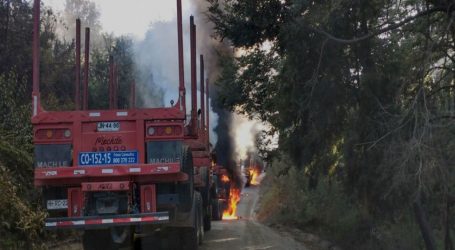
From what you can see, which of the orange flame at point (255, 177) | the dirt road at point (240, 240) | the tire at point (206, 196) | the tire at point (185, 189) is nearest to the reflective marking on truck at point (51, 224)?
the tire at point (185, 189)

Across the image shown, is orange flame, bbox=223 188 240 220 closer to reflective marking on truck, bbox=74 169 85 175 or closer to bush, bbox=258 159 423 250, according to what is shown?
bush, bbox=258 159 423 250

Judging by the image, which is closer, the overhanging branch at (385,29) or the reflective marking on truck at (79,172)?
the reflective marking on truck at (79,172)

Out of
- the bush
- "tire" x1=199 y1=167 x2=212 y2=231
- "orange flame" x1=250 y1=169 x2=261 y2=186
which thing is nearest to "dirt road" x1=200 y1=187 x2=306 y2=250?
"tire" x1=199 y1=167 x2=212 y2=231

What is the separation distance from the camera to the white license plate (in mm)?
9281

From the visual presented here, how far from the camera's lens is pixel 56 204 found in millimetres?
9312

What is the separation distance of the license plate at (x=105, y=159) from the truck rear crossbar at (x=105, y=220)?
0.79 meters

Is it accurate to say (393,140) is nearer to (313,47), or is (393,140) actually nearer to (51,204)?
(313,47)

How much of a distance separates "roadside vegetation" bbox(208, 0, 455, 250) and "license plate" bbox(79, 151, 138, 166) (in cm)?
382

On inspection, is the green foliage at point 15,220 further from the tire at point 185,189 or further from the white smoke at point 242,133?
the white smoke at point 242,133

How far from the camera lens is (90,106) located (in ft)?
37.4

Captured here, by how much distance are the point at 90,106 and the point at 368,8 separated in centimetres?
538

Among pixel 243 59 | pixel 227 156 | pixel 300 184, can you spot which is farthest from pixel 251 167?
pixel 243 59

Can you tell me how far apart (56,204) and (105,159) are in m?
1.07

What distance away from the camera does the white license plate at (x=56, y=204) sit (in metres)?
9.28
